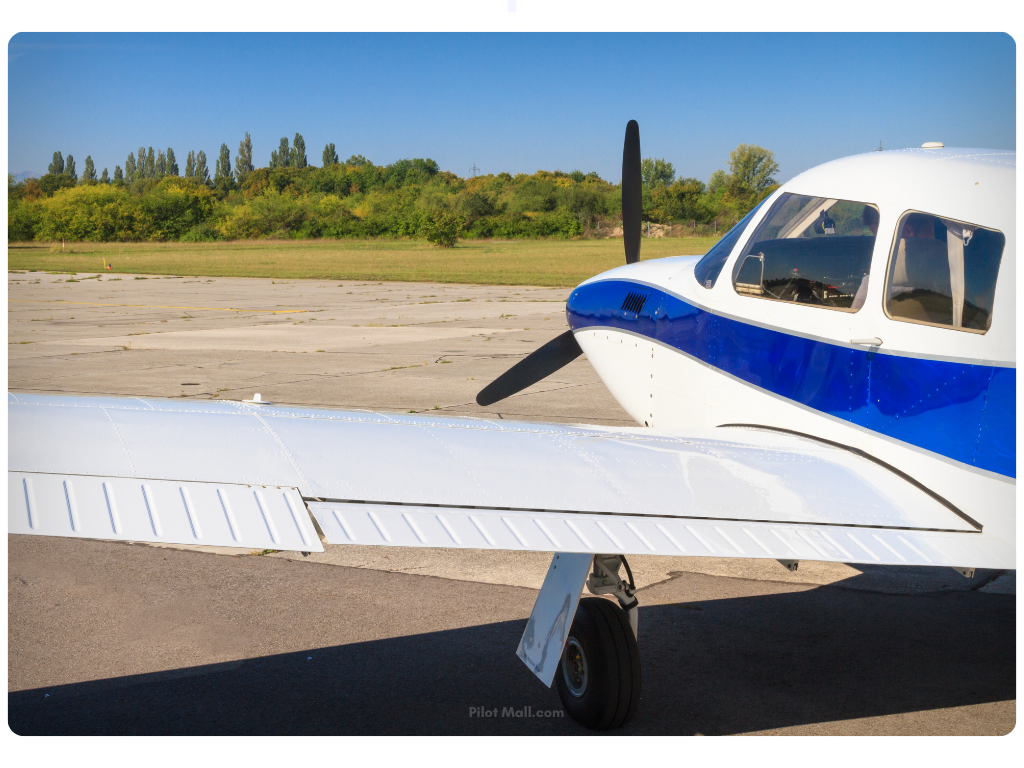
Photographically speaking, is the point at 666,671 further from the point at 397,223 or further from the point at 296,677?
the point at 397,223

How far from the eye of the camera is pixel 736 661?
4160mm

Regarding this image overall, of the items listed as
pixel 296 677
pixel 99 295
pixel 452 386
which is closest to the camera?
pixel 296 677

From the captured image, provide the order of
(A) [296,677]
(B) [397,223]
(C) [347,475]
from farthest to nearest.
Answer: (B) [397,223], (A) [296,677], (C) [347,475]

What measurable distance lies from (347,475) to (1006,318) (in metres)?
2.07

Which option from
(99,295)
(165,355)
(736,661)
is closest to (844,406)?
(736,661)

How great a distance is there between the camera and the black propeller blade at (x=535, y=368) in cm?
636

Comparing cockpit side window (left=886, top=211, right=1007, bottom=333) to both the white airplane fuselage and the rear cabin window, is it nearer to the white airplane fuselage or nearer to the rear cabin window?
the white airplane fuselage

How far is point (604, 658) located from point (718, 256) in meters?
1.97

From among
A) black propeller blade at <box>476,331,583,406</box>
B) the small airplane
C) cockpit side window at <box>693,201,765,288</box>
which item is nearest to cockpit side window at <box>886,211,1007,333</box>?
the small airplane

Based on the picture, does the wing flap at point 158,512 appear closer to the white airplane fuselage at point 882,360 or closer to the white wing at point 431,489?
the white wing at point 431,489

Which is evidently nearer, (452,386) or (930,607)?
(930,607)

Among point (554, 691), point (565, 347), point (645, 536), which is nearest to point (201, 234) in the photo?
point (565, 347)

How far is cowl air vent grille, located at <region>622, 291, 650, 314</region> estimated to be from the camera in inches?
195

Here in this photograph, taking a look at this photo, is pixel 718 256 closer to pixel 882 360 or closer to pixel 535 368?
pixel 882 360
